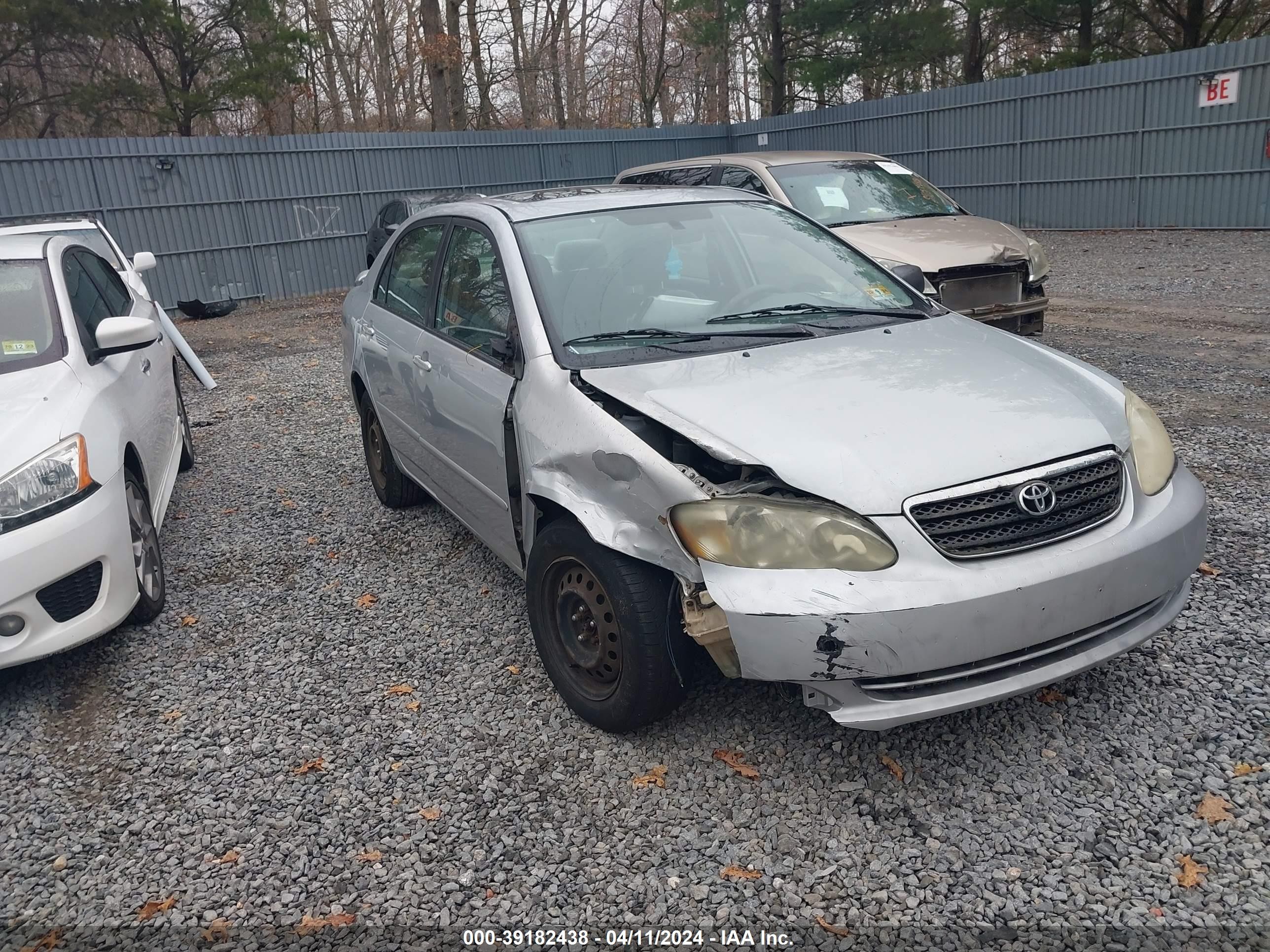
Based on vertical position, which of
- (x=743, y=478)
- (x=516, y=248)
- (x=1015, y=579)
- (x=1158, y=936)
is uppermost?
(x=516, y=248)

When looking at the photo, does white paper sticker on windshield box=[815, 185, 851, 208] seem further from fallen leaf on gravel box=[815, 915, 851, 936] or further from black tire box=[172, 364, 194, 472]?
fallen leaf on gravel box=[815, 915, 851, 936]

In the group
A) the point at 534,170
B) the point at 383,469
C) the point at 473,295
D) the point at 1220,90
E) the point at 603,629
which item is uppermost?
the point at 1220,90

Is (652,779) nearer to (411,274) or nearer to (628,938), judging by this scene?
(628,938)

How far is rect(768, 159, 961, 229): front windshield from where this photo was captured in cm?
864

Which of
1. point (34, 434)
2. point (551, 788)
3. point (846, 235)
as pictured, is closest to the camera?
point (551, 788)

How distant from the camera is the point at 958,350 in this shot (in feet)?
11.2

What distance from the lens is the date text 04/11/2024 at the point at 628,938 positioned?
7.80ft

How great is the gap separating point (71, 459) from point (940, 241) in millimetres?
6429

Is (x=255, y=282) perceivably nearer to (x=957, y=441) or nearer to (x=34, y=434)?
(x=34, y=434)

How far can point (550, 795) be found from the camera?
2971mm

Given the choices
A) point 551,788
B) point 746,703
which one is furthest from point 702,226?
point 551,788

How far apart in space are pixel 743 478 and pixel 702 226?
5.63 ft

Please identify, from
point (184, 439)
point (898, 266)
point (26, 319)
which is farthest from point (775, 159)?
point (26, 319)

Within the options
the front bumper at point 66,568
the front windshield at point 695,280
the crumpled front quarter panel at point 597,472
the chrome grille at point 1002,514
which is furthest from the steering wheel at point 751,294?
the front bumper at point 66,568
